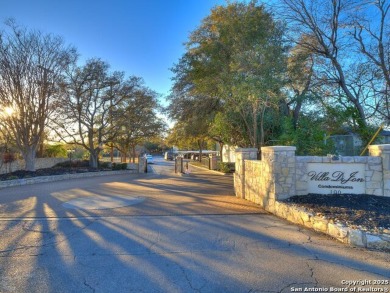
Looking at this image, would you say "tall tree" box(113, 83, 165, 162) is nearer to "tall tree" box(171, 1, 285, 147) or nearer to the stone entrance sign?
"tall tree" box(171, 1, 285, 147)

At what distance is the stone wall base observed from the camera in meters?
4.83

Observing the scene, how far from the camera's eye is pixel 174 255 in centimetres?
462

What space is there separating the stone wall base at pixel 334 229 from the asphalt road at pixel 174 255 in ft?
0.66

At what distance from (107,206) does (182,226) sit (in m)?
3.25

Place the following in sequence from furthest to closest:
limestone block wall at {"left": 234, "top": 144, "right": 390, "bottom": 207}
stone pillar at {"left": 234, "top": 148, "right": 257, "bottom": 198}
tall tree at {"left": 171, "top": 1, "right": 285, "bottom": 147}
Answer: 1. tall tree at {"left": 171, "top": 1, "right": 285, "bottom": 147}
2. stone pillar at {"left": 234, "top": 148, "right": 257, "bottom": 198}
3. limestone block wall at {"left": 234, "top": 144, "right": 390, "bottom": 207}

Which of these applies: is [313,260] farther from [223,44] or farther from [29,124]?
[29,124]

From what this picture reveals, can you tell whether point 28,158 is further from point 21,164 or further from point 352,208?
point 352,208

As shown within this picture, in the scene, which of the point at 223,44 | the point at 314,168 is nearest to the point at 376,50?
the point at 223,44

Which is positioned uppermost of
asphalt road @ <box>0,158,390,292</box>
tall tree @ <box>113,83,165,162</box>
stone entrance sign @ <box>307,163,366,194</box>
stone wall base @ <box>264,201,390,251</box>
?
tall tree @ <box>113,83,165,162</box>

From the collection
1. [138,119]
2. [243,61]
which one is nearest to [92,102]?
[138,119]

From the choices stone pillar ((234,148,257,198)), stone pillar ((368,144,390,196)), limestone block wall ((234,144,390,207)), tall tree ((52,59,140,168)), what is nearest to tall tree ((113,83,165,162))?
tall tree ((52,59,140,168))

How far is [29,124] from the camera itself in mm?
18641

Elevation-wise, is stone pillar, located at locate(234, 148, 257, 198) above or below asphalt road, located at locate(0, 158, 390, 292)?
above

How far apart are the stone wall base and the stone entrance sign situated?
3.74 ft
